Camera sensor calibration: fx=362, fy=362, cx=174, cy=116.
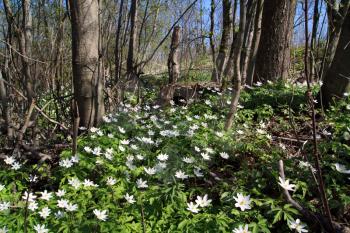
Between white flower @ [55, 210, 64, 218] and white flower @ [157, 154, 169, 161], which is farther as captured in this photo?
white flower @ [157, 154, 169, 161]

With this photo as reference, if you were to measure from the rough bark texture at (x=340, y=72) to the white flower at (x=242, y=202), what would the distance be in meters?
2.85

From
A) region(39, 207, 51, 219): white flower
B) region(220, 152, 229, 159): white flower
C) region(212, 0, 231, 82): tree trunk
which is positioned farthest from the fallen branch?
region(212, 0, 231, 82): tree trunk

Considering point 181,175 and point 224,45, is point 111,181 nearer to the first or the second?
point 181,175

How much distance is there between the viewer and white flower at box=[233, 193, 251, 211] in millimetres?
2557

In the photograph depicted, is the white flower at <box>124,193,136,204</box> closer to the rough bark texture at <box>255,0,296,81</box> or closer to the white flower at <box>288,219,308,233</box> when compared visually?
the white flower at <box>288,219,308,233</box>

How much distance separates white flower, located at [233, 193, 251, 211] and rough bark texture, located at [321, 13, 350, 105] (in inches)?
112

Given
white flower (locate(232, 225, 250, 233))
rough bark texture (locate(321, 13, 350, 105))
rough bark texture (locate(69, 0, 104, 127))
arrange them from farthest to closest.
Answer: rough bark texture (locate(321, 13, 350, 105)) → rough bark texture (locate(69, 0, 104, 127)) → white flower (locate(232, 225, 250, 233))

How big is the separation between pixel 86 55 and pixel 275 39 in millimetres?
3756

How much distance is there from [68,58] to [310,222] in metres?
4.91

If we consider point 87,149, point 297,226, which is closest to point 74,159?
point 87,149

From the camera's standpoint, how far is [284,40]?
6.61 meters

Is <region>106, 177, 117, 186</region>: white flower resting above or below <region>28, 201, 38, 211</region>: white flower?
above

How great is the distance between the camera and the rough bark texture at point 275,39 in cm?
651

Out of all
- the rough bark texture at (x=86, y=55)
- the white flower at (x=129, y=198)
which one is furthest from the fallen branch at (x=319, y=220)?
the rough bark texture at (x=86, y=55)
